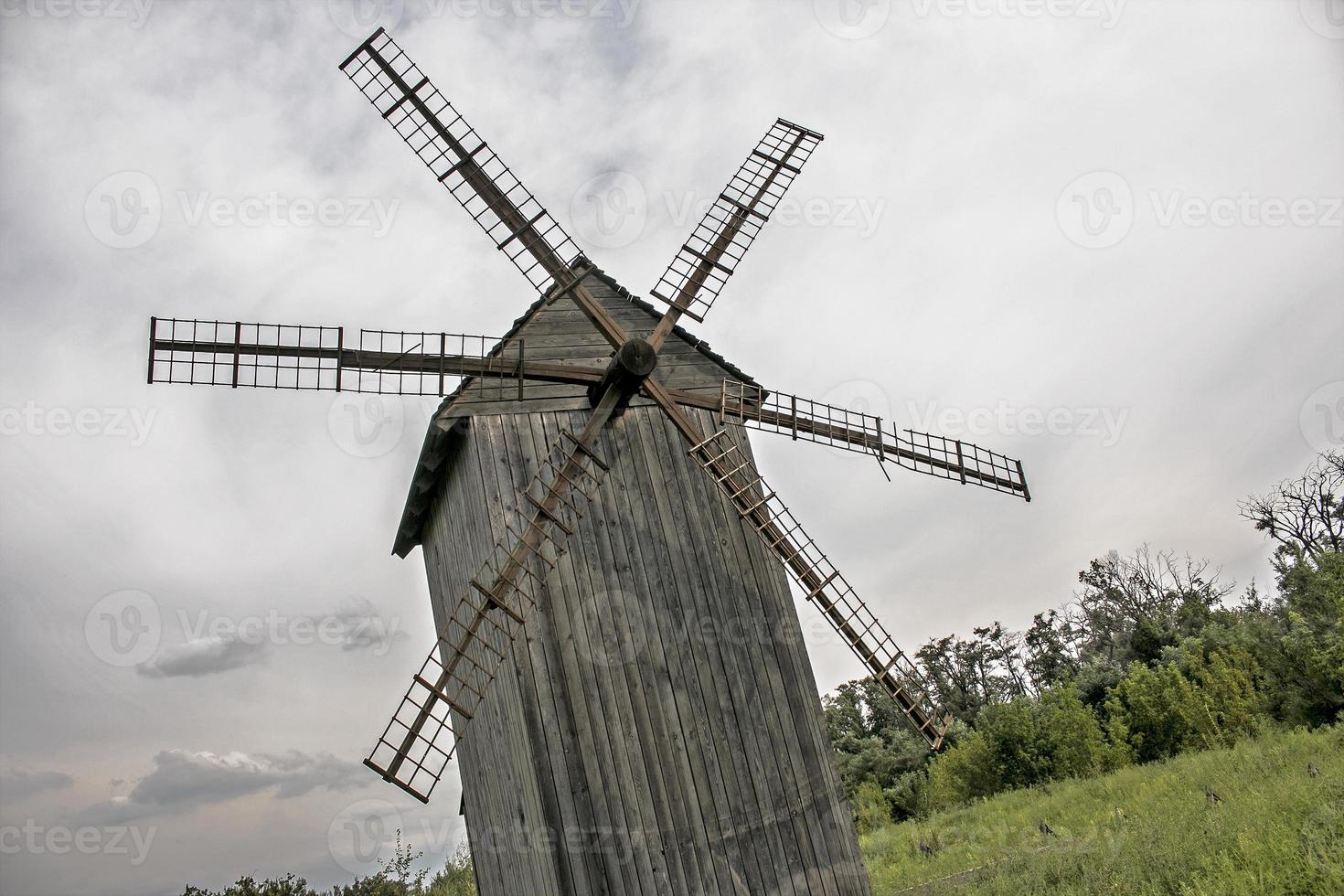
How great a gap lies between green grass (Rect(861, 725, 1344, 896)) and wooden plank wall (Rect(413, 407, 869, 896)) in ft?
12.3

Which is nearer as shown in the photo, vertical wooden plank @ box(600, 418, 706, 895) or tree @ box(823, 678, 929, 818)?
vertical wooden plank @ box(600, 418, 706, 895)

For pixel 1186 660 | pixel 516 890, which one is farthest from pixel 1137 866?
pixel 1186 660

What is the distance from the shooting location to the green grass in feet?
29.0

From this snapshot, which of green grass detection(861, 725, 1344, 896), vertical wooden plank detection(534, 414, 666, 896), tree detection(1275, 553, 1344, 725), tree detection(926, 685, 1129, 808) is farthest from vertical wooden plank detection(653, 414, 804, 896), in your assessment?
tree detection(926, 685, 1129, 808)

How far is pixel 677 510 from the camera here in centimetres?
966

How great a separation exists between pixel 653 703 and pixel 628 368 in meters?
3.76

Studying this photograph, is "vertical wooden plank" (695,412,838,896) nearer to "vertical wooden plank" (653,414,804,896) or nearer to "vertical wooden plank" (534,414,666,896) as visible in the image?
"vertical wooden plank" (653,414,804,896)

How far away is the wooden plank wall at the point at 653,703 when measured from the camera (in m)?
8.23

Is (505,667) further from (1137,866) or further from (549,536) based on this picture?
(1137,866)

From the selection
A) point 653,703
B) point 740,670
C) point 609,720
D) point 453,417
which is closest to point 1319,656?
point 740,670

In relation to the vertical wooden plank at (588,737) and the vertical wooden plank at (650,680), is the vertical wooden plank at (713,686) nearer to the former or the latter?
the vertical wooden plank at (650,680)

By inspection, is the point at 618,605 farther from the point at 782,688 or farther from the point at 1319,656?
the point at 1319,656

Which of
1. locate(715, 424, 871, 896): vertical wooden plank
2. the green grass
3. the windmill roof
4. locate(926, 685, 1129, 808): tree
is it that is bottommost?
the green grass

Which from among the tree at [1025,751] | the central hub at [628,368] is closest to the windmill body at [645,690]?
the central hub at [628,368]
